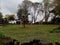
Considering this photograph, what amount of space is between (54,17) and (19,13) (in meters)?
5.64

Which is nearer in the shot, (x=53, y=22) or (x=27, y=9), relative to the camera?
(x=53, y=22)

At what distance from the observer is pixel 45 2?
2920 centimetres

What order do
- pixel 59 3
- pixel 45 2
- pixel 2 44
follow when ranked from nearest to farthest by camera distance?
pixel 2 44, pixel 59 3, pixel 45 2

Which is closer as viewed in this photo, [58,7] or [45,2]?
[58,7]

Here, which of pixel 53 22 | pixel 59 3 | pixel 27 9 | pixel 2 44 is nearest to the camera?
pixel 2 44

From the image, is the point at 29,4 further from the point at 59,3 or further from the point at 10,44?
the point at 10,44

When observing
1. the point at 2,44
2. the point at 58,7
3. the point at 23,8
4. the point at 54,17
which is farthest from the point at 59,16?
the point at 2,44

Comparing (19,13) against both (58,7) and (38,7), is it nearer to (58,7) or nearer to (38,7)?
(38,7)

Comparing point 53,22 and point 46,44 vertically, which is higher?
point 46,44

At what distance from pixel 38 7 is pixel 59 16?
3.91 meters

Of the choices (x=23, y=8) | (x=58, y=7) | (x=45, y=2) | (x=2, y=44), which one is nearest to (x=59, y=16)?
(x=45, y=2)

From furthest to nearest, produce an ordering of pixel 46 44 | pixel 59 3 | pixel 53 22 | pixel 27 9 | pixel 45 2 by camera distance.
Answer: pixel 27 9 < pixel 53 22 < pixel 45 2 < pixel 59 3 < pixel 46 44

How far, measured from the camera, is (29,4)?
112ft

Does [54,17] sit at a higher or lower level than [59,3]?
lower
